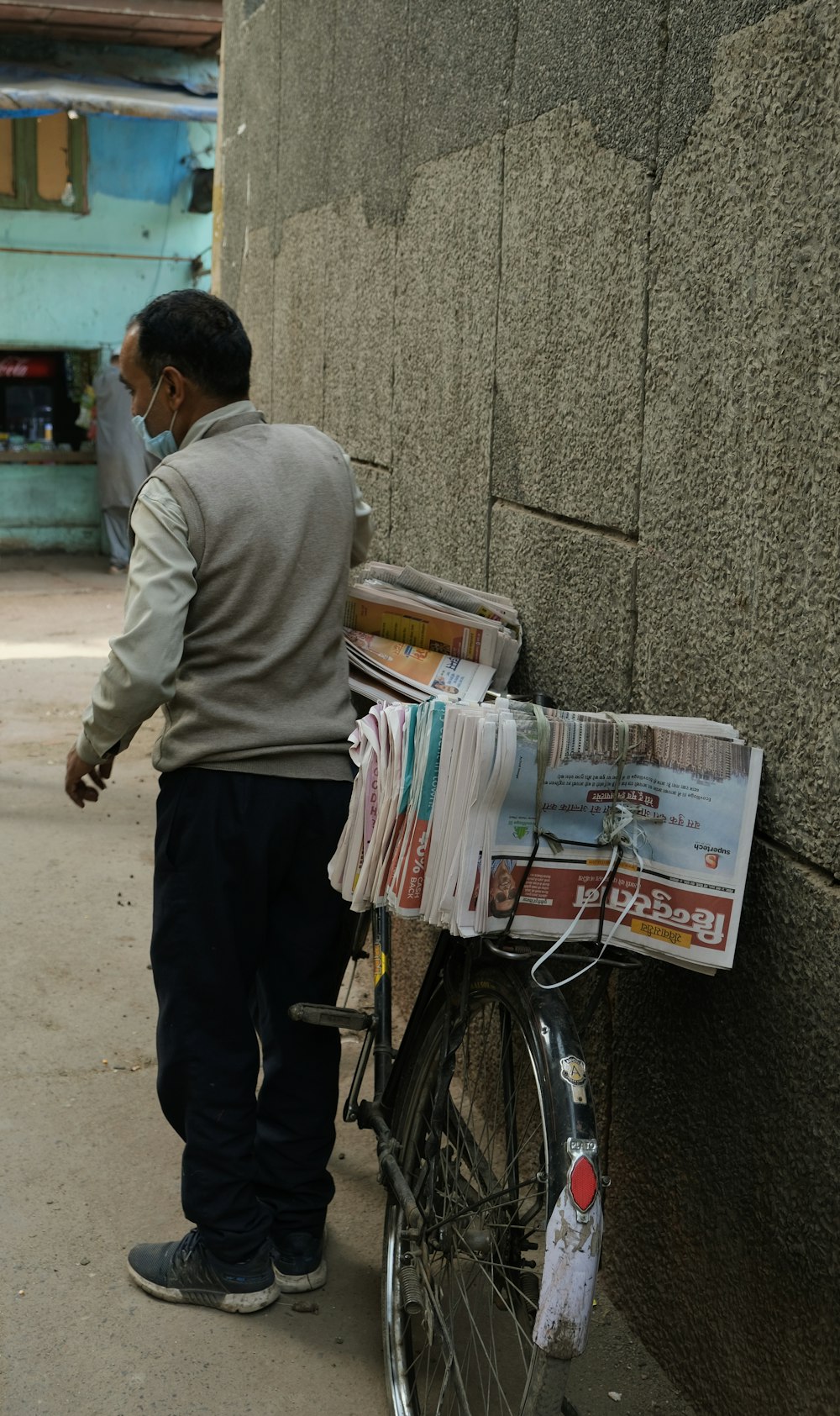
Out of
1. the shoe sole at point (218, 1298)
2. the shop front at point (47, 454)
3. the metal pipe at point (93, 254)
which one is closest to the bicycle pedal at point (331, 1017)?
the shoe sole at point (218, 1298)

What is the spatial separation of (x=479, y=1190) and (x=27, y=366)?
12.7 meters

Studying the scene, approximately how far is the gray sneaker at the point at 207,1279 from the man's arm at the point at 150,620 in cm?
109

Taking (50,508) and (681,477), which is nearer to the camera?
(681,477)

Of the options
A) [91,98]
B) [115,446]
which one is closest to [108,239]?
[115,446]

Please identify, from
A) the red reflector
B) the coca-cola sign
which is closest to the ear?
the red reflector

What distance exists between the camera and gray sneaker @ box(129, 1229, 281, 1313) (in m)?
2.83

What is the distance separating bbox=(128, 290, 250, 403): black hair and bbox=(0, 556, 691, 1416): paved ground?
1810 millimetres

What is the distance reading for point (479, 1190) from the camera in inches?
96.7

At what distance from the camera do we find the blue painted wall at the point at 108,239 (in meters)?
13.2

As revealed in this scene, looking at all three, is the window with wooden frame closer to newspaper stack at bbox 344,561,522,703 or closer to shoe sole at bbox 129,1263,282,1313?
newspaper stack at bbox 344,561,522,703

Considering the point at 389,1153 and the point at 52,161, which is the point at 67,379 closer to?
the point at 52,161

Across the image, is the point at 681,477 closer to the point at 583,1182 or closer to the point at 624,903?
the point at 624,903

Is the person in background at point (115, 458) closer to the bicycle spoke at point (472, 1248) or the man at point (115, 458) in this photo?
the man at point (115, 458)

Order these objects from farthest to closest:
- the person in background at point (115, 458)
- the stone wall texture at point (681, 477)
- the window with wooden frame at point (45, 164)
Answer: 1. the person in background at point (115, 458)
2. the window with wooden frame at point (45, 164)
3. the stone wall texture at point (681, 477)
